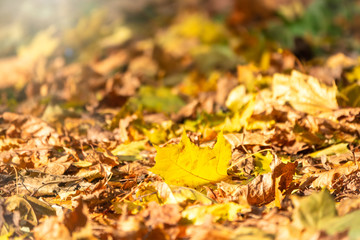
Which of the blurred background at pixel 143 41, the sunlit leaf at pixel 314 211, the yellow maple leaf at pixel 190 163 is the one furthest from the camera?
the blurred background at pixel 143 41

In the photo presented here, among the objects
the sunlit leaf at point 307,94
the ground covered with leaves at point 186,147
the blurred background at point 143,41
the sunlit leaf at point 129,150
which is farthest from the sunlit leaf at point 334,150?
the blurred background at point 143,41

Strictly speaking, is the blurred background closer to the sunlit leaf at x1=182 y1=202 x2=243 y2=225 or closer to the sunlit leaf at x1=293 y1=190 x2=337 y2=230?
the sunlit leaf at x1=182 y1=202 x2=243 y2=225

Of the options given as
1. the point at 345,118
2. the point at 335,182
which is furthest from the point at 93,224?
the point at 345,118

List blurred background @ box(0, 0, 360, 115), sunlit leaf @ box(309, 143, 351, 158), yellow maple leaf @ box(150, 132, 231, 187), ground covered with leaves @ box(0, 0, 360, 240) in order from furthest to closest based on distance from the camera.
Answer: blurred background @ box(0, 0, 360, 115), sunlit leaf @ box(309, 143, 351, 158), yellow maple leaf @ box(150, 132, 231, 187), ground covered with leaves @ box(0, 0, 360, 240)

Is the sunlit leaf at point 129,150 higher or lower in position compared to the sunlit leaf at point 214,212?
lower

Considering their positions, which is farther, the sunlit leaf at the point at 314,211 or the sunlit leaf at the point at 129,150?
the sunlit leaf at the point at 129,150

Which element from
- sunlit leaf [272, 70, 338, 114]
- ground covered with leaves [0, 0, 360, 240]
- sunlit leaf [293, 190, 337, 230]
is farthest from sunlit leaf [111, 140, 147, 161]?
sunlit leaf [293, 190, 337, 230]

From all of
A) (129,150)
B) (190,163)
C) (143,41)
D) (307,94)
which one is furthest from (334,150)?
(143,41)

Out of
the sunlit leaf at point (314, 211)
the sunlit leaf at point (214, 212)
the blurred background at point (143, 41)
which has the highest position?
the sunlit leaf at point (314, 211)

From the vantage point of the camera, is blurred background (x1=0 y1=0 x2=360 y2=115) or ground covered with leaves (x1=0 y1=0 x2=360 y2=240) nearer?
ground covered with leaves (x1=0 y1=0 x2=360 y2=240)

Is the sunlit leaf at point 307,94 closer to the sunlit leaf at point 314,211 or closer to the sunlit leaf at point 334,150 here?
the sunlit leaf at point 334,150
